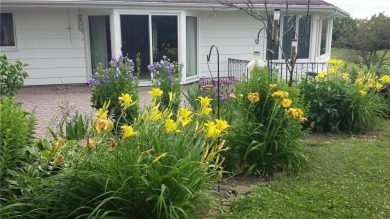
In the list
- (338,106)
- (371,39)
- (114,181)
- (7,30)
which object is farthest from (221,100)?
(371,39)

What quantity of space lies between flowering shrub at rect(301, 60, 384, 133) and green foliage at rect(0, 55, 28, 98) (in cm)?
443

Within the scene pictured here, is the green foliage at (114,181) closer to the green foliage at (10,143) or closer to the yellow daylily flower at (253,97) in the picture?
the green foliage at (10,143)

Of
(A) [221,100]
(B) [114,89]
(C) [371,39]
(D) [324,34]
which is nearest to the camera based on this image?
(B) [114,89]

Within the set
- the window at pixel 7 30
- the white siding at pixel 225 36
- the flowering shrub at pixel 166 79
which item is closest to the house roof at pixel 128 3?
the white siding at pixel 225 36

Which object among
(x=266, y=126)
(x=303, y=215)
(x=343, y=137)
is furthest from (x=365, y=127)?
(x=303, y=215)

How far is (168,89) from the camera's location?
612 centimetres

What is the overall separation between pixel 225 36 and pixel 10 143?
10722 mm

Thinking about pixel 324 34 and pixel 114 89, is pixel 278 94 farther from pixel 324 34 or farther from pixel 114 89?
pixel 324 34

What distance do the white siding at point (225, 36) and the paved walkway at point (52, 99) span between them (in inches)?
113

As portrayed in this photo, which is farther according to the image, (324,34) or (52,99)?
(324,34)

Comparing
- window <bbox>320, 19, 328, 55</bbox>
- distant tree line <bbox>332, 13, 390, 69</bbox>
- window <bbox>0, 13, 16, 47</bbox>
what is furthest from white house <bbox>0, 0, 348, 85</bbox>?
distant tree line <bbox>332, 13, 390, 69</bbox>

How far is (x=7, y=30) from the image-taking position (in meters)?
11.0

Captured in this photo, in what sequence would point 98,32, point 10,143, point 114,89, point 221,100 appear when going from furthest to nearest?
point 98,32
point 221,100
point 114,89
point 10,143

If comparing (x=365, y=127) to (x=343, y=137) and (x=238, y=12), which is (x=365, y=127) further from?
(x=238, y=12)
